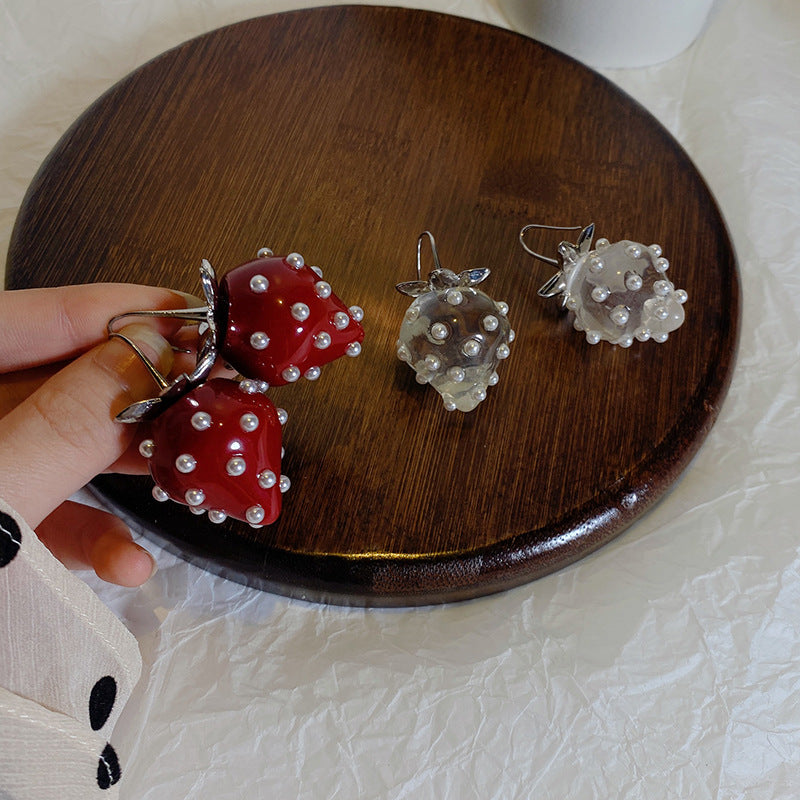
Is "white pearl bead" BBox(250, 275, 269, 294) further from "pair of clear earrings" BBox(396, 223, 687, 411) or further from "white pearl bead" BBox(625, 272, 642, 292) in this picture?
"white pearl bead" BBox(625, 272, 642, 292)

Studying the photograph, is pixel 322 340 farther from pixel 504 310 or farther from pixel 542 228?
pixel 542 228

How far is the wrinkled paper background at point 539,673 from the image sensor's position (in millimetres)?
545

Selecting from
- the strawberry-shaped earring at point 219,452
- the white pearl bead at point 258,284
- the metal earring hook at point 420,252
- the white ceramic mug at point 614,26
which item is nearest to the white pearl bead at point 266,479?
the strawberry-shaped earring at point 219,452

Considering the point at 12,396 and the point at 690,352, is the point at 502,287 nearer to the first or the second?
the point at 690,352

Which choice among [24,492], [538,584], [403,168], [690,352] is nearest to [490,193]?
[403,168]

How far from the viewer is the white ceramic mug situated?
0.83 metres

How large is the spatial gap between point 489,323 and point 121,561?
29 centimetres

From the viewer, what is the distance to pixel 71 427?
0.45 m

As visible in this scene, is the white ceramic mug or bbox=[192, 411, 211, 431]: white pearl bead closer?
bbox=[192, 411, 211, 431]: white pearl bead

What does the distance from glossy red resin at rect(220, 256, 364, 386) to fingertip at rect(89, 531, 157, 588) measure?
0.52 feet

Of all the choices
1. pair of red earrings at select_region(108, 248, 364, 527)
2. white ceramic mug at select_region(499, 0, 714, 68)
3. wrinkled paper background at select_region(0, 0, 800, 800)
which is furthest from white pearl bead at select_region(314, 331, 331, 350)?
white ceramic mug at select_region(499, 0, 714, 68)

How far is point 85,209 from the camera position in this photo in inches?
26.4

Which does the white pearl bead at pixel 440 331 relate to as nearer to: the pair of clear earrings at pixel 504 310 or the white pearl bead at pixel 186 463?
the pair of clear earrings at pixel 504 310

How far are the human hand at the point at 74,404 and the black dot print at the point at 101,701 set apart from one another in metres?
0.09
